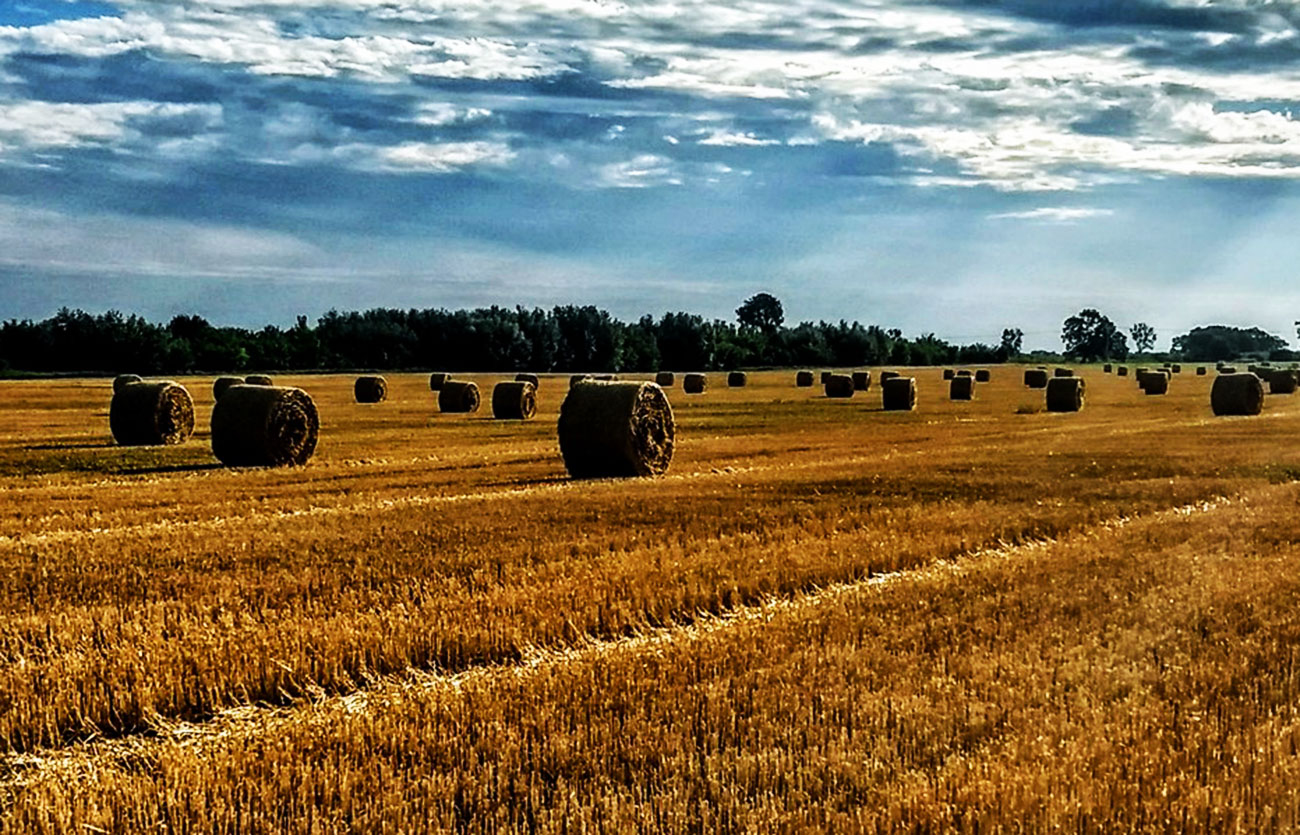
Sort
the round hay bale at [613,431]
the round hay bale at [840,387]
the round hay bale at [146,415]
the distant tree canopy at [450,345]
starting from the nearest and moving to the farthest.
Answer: the round hay bale at [613,431]
the round hay bale at [146,415]
the round hay bale at [840,387]
the distant tree canopy at [450,345]

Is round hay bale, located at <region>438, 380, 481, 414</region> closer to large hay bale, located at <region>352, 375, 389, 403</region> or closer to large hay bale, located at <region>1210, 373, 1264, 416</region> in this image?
large hay bale, located at <region>352, 375, 389, 403</region>

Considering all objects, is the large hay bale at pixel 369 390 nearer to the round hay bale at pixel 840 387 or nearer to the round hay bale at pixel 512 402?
the round hay bale at pixel 512 402

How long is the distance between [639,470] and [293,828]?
1920 centimetres

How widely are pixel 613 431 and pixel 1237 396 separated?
27.7 meters

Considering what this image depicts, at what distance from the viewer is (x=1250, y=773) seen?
6.87 meters

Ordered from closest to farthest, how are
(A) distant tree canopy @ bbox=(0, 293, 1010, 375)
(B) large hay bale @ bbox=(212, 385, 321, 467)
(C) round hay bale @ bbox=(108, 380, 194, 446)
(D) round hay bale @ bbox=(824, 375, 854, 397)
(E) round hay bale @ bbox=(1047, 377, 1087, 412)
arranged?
(B) large hay bale @ bbox=(212, 385, 321, 467) < (C) round hay bale @ bbox=(108, 380, 194, 446) < (E) round hay bale @ bbox=(1047, 377, 1087, 412) < (D) round hay bale @ bbox=(824, 375, 854, 397) < (A) distant tree canopy @ bbox=(0, 293, 1010, 375)

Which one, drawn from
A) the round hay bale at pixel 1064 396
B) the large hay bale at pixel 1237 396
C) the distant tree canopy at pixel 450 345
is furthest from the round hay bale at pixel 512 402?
the distant tree canopy at pixel 450 345

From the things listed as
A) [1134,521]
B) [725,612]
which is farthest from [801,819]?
[1134,521]

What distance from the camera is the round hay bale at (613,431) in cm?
2520

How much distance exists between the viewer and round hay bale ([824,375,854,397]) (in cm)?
6181

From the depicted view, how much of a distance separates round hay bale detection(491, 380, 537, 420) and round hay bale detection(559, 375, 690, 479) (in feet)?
61.6

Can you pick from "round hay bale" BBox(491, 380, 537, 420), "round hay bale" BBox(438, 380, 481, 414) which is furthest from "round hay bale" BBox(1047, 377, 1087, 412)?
"round hay bale" BBox(438, 380, 481, 414)

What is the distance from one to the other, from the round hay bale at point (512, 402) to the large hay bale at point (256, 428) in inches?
651

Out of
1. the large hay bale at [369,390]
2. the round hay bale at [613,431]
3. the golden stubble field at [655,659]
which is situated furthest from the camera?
the large hay bale at [369,390]
